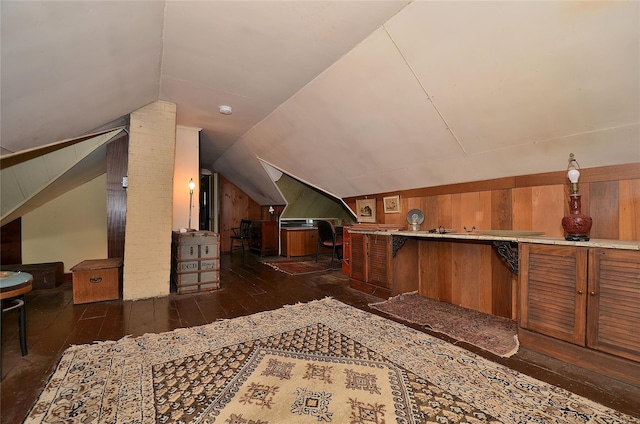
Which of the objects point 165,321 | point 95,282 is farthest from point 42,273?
point 165,321

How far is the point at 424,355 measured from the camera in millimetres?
2045

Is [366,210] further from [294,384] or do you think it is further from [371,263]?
[294,384]

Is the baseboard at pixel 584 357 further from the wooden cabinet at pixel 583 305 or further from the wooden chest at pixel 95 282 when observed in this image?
the wooden chest at pixel 95 282

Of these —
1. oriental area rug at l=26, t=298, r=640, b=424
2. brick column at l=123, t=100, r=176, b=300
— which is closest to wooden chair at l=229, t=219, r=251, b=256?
brick column at l=123, t=100, r=176, b=300

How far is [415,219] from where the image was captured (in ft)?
11.8

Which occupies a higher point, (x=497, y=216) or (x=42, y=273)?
(x=497, y=216)

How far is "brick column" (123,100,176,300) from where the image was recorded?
11.6ft

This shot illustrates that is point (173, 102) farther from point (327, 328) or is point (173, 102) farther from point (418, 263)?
point (418, 263)

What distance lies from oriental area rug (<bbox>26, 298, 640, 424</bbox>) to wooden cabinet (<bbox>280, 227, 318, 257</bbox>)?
437 cm

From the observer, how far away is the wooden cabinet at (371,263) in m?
3.53

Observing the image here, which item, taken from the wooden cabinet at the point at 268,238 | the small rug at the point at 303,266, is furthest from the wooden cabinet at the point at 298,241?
the small rug at the point at 303,266

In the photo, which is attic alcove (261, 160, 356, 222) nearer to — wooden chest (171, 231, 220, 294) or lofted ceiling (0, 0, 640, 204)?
wooden chest (171, 231, 220, 294)

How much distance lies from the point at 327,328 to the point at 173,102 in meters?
3.58

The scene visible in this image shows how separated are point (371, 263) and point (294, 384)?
228 cm
